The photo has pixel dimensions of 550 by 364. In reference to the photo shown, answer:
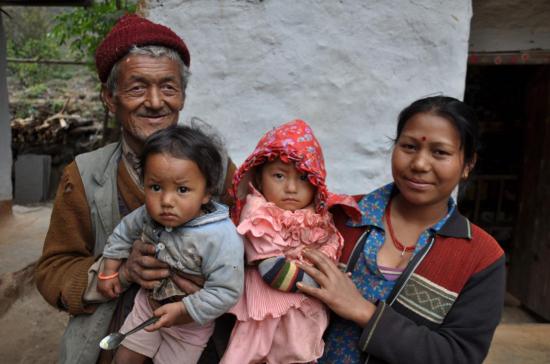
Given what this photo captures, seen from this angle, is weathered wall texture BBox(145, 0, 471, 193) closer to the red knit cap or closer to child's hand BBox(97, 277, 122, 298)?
the red knit cap

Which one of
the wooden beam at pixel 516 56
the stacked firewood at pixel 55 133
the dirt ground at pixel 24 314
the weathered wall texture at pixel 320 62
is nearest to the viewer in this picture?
the weathered wall texture at pixel 320 62

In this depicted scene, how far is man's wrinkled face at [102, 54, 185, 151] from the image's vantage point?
1.59 meters

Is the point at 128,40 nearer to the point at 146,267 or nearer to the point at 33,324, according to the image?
the point at 146,267

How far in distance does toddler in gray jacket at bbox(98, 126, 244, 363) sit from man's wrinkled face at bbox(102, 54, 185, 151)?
0.23 m

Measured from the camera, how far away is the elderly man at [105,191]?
158 cm

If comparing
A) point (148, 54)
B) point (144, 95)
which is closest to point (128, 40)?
point (148, 54)

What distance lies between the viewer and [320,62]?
9.05 ft

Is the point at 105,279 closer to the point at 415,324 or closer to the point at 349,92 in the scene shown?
the point at 415,324

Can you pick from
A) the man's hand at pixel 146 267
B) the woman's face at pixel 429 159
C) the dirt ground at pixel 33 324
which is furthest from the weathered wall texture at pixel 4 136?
the woman's face at pixel 429 159

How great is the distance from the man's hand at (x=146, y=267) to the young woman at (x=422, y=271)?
47 centimetres

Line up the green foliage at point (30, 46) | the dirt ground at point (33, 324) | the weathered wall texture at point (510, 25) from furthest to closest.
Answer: the green foliage at point (30, 46), the dirt ground at point (33, 324), the weathered wall texture at point (510, 25)

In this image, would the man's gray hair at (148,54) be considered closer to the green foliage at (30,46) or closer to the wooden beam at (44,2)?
the wooden beam at (44,2)

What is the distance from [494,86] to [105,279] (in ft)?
17.8

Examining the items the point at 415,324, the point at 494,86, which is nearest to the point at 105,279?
the point at 415,324
